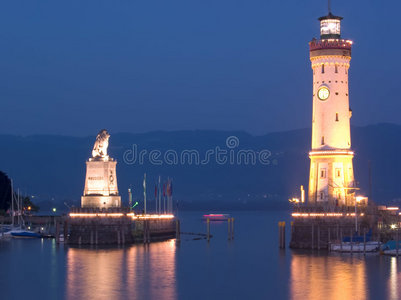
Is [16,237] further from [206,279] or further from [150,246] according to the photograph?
[206,279]

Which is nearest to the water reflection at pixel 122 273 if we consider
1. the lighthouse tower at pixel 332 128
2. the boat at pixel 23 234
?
the lighthouse tower at pixel 332 128

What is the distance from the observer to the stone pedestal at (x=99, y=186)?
116562mm

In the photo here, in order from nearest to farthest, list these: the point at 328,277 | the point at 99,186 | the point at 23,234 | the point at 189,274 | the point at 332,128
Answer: the point at 328,277 < the point at 189,274 < the point at 332,128 < the point at 99,186 < the point at 23,234

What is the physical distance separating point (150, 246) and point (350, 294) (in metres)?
46.3

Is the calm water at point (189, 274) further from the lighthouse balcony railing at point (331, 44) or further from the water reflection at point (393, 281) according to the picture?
the lighthouse balcony railing at point (331, 44)

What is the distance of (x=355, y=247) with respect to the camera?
338 feet

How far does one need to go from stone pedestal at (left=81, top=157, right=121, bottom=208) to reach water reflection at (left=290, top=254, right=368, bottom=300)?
25488 millimetres

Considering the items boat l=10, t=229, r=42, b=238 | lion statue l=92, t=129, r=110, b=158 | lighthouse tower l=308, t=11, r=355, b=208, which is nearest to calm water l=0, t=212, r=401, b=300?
lighthouse tower l=308, t=11, r=355, b=208

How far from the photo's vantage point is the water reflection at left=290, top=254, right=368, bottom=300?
261 ft

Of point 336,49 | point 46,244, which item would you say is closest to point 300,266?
point 336,49

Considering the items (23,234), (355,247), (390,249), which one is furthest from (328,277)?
(23,234)

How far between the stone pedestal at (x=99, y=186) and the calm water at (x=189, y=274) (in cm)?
600

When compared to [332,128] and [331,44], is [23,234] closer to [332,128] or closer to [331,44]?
[332,128]

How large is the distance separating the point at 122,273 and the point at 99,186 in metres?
26.4
